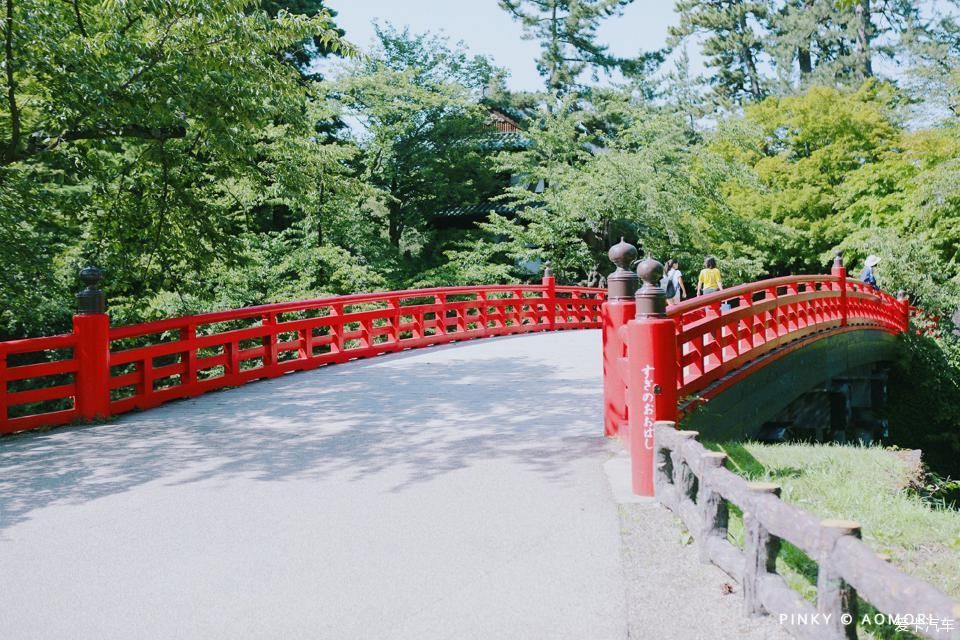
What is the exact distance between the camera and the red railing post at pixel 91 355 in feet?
28.1

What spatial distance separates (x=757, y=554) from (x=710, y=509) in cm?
66

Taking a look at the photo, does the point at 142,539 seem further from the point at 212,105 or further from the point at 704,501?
the point at 212,105

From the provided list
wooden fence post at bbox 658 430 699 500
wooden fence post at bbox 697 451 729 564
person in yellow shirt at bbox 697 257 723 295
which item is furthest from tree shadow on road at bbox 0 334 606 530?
person in yellow shirt at bbox 697 257 723 295

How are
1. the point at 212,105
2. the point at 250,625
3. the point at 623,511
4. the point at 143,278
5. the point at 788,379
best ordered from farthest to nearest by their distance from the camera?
the point at 788,379, the point at 143,278, the point at 212,105, the point at 623,511, the point at 250,625

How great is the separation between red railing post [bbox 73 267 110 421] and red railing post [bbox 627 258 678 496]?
5815 mm

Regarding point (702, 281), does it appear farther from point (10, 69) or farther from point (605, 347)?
point (10, 69)

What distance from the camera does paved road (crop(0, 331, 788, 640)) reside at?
3688mm

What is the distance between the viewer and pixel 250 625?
360 centimetres

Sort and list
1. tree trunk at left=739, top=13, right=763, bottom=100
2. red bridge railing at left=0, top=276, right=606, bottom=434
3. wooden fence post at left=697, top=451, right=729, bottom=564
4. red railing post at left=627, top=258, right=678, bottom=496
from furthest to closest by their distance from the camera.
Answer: tree trunk at left=739, top=13, right=763, bottom=100, red bridge railing at left=0, top=276, right=606, bottom=434, red railing post at left=627, top=258, right=678, bottom=496, wooden fence post at left=697, top=451, right=729, bottom=564

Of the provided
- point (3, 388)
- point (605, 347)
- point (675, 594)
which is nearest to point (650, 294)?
point (605, 347)

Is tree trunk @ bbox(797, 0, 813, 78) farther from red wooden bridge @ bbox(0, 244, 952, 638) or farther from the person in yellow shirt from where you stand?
the person in yellow shirt

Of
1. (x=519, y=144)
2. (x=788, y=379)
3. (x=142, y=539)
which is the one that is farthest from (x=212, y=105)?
(x=519, y=144)

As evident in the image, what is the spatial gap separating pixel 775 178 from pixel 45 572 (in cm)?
2999

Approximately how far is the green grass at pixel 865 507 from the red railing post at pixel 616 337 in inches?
→ 38.4
